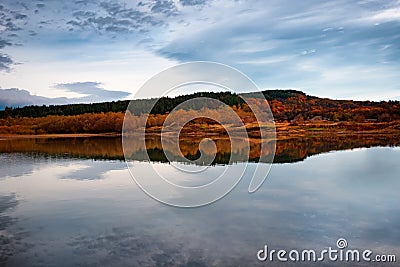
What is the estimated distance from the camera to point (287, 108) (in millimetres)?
89125

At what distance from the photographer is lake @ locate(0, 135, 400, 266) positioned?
666 centimetres

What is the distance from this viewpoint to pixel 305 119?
76.1m

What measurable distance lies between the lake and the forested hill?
52.2m

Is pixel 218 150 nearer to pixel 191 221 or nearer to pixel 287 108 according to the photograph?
pixel 191 221

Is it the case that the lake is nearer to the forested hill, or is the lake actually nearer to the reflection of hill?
the reflection of hill

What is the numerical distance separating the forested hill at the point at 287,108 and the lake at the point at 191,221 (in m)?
52.2

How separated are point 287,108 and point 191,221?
83342 mm

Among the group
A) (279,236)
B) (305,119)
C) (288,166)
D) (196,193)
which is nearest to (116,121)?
(305,119)

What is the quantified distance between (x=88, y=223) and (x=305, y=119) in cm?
7163

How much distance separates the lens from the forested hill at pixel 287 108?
234ft

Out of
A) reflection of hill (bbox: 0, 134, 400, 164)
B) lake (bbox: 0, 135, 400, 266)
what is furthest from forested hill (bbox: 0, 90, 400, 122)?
lake (bbox: 0, 135, 400, 266)

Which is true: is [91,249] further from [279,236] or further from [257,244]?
[279,236]

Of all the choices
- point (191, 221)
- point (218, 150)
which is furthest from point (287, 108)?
point (191, 221)

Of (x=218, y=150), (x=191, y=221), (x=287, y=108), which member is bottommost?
(x=191, y=221)
